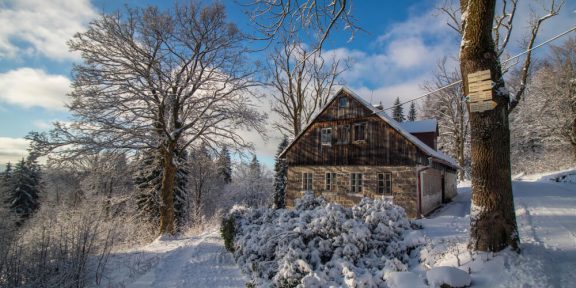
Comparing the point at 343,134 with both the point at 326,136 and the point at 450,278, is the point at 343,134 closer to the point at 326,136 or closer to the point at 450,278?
the point at 326,136

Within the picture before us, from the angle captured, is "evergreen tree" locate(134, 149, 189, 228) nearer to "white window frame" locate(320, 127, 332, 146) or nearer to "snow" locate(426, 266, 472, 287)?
"white window frame" locate(320, 127, 332, 146)

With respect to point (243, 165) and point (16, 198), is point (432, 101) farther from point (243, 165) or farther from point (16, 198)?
point (16, 198)

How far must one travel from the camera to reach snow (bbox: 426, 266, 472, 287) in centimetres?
414

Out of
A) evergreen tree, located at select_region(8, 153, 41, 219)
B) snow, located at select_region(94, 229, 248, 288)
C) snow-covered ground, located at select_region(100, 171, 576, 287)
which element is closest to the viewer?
snow-covered ground, located at select_region(100, 171, 576, 287)

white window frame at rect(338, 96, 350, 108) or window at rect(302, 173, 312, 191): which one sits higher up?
white window frame at rect(338, 96, 350, 108)

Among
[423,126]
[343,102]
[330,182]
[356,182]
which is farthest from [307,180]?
[423,126]

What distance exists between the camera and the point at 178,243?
37.3 feet

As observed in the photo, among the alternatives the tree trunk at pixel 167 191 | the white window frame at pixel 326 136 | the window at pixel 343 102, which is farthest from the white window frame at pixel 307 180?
the tree trunk at pixel 167 191

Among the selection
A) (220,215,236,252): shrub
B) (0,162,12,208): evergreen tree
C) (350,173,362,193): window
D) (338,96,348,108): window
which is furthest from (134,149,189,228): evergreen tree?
(0,162,12,208): evergreen tree

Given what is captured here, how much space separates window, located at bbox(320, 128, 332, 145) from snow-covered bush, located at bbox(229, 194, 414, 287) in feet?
31.2

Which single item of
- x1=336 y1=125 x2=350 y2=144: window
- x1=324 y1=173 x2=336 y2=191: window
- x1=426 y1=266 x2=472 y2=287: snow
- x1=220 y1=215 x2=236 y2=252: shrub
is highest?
x1=336 y1=125 x2=350 y2=144: window

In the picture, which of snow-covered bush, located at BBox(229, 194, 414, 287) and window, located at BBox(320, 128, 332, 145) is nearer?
snow-covered bush, located at BBox(229, 194, 414, 287)

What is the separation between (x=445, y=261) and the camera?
16.6 ft

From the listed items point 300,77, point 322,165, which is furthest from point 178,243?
point 300,77
